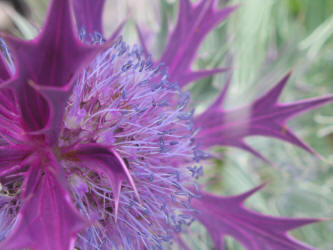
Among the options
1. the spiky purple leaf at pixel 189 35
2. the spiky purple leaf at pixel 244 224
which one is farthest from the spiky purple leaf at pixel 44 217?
the spiky purple leaf at pixel 189 35

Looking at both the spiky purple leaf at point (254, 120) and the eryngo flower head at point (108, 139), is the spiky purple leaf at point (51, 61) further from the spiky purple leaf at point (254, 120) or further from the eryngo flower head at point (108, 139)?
the spiky purple leaf at point (254, 120)

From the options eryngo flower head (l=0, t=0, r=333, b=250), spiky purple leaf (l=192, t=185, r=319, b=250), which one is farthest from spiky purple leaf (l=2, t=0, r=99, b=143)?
spiky purple leaf (l=192, t=185, r=319, b=250)

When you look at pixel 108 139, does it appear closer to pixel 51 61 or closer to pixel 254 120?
pixel 51 61

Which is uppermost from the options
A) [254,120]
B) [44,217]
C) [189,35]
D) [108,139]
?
[189,35]

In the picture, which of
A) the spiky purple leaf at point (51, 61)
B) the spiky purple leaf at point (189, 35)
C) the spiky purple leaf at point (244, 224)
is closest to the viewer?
the spiky purple leaf at point (51, 61)

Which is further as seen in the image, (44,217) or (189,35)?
(189,35)

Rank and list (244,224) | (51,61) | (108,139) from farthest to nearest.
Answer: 1. (244,224)
2. (108,139)
3. (51,61)

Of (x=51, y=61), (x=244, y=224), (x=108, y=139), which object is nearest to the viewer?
(x=51, y=61)

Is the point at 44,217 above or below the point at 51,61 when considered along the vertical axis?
below

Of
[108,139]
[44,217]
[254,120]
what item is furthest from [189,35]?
[44,217]

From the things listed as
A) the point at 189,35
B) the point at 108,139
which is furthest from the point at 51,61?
the point at 189,35
